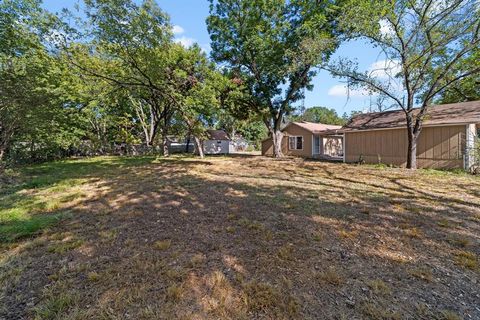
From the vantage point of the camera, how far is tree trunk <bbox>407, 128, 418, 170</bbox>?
10422mm

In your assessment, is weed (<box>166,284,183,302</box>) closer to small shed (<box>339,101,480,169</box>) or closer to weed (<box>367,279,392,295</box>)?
weed (<box>367,279,392,295</box>)

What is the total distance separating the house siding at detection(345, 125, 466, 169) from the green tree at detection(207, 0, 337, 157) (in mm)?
5077

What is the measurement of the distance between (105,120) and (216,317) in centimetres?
2270

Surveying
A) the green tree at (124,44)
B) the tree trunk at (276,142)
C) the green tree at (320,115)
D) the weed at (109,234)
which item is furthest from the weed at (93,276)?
the green tree at (320,115)

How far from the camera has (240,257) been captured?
9.38 feet

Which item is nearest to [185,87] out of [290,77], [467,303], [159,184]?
[290,77]

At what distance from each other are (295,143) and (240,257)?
1798cm

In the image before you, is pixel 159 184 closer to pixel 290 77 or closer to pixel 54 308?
pixel 54 308

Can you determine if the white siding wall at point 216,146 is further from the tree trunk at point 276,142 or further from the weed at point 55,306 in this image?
the weed at point 55,306

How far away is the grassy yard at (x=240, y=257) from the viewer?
2029mm

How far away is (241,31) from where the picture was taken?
15.8 m

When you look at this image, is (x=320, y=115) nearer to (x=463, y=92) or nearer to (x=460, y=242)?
(x=463, y=92)

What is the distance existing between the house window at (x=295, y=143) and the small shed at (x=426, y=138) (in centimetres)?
477

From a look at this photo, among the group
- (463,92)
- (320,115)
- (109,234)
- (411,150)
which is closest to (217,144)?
(411,150)
